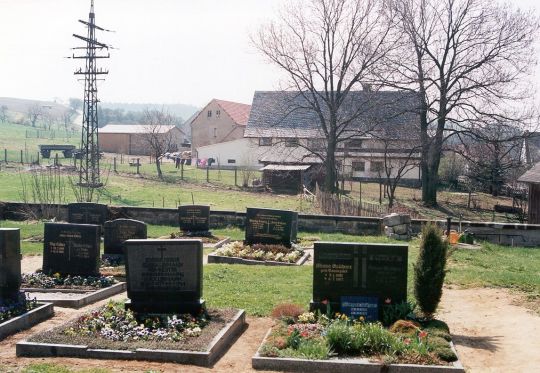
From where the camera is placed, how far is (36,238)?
24.0m

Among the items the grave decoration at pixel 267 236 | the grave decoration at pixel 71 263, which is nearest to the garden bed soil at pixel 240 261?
the grave decoration at pixel 267 236

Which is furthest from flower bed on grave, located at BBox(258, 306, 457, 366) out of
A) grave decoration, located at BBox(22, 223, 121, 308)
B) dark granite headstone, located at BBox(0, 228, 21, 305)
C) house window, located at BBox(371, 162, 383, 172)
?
house window, located at BBox(371, 162, 383, 172)

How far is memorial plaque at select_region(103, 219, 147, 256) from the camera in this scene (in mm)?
19047

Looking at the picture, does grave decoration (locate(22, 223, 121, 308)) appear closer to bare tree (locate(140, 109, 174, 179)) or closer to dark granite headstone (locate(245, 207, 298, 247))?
dark granite headstone (locate(245, 207, 298, 247))

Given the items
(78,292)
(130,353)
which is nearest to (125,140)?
(78,292)

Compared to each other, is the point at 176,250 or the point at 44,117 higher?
the point at 44,117

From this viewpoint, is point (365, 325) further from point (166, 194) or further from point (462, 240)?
point (166, 194)

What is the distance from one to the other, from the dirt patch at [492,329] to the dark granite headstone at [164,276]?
187 inches

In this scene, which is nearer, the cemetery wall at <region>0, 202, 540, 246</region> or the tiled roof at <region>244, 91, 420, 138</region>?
the cemetery wall at <region>0, 202, 540, 246</region>

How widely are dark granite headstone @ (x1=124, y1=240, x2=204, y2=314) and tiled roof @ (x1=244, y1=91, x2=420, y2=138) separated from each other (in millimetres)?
29480

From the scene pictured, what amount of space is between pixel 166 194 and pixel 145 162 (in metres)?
25.6

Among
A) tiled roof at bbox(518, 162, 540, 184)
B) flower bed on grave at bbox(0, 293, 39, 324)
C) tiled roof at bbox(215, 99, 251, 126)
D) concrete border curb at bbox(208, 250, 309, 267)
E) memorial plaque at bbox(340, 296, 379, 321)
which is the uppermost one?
tiled roof at bbox(215, 99, 251, 126)

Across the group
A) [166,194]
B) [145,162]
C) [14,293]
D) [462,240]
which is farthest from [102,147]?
[14,293]

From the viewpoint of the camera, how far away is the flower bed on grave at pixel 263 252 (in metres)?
→ 19.3
